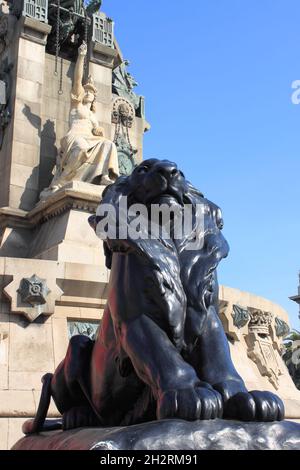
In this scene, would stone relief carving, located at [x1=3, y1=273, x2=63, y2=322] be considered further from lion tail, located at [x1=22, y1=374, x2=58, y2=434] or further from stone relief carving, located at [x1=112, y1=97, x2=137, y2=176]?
stone relief carving, located at [x1=112, y1=97, x2=137, y2=176]

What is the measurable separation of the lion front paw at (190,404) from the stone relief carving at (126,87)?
15071 mm

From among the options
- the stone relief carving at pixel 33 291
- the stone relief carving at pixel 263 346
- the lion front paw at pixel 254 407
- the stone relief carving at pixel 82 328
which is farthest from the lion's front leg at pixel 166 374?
the stone relief carving at pixel 263 346

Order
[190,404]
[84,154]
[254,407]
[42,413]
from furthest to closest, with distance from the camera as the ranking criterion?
[84,154]
[42,413]
[254,407]
[190,404]

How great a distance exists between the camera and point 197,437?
2893 millimetres

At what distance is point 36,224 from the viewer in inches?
543

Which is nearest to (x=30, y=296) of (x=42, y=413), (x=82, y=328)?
(x=82, y=328)

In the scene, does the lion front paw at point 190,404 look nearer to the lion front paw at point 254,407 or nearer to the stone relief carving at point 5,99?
the lion front paw at point 254,407

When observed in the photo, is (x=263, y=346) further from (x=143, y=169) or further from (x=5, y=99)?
(x=5, y=99)

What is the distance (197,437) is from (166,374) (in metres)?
0.43

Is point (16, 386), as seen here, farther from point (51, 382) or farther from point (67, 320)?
point (51, 382)

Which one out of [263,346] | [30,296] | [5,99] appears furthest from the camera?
[5,99]

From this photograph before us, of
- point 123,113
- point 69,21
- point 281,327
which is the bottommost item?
point 281,327

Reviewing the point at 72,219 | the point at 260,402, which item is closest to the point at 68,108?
the point at 72,219

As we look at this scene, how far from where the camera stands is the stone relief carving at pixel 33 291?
26.5 feet
